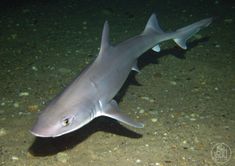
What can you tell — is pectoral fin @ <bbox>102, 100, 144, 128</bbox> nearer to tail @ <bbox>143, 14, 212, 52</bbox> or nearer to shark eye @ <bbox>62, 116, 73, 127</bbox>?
shark eye @ <bbox>62, 116, 73, 127</bbox>

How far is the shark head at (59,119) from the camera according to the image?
329cm

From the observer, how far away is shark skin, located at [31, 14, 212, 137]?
342cm

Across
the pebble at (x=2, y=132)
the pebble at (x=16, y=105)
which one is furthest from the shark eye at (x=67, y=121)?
the pebble at (x=16, y=105)

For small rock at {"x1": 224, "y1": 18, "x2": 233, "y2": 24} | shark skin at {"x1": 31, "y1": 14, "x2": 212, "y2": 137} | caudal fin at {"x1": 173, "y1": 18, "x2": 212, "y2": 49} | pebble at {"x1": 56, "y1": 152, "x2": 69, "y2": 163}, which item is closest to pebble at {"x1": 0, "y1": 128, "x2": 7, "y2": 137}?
pebble at {"x1": 56, "y1": 152, "x2": 69, "y2": 163}

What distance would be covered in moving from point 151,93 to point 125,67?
40.6 inches

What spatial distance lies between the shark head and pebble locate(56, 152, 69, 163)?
73 centimetres

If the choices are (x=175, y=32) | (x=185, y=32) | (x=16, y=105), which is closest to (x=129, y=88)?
(x=175, y=32)

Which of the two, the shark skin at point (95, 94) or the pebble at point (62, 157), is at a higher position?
the shark skin at point (95, 94)

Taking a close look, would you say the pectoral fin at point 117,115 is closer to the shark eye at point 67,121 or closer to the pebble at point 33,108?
the shark eye at point 67,121

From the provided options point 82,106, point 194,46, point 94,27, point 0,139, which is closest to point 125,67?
point 82,106

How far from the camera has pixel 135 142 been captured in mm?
4469

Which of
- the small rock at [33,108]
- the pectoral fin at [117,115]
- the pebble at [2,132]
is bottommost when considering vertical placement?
the small rock at [33,108]

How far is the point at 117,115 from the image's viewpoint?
4.12 meters

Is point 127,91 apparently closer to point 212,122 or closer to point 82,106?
point 212,122
